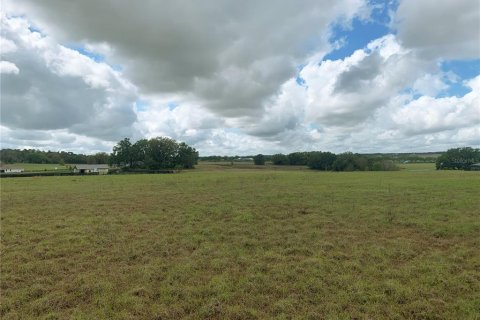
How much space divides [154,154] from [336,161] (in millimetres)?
62436

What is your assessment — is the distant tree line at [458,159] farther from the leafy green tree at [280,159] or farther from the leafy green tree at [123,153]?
the leafy green tree at [123,153]

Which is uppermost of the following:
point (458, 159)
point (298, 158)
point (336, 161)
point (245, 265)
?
point (298, 158)

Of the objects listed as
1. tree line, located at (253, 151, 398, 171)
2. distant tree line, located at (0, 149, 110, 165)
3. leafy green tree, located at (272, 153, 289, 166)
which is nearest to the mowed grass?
tree line, located at (253, 151, 398, 171)

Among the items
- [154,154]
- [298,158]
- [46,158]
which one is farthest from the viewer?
[46,158]

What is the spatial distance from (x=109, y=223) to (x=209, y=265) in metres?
7.55

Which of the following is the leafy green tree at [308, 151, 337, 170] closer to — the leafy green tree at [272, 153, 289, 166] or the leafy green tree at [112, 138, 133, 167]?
the leafy green tree at [272, 153, 289, 166]

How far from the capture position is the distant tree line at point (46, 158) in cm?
14112

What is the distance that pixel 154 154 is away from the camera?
105m

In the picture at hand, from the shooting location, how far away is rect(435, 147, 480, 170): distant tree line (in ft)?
341

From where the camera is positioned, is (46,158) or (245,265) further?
(46,158)

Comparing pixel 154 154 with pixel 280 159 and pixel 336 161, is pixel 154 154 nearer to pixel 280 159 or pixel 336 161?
pixel 280 159

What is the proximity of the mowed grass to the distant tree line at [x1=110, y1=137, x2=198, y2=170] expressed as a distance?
90.3 m

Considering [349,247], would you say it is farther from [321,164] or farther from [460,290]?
[321,164]

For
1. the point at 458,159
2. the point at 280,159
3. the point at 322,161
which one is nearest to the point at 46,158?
the point at 280,159
